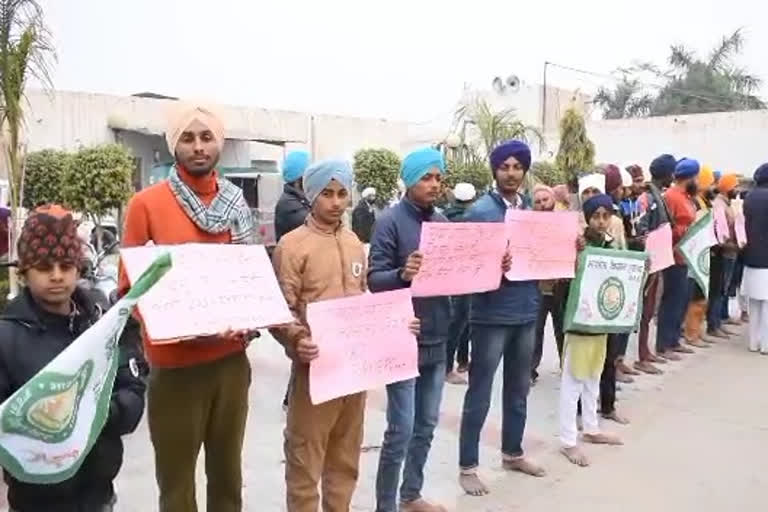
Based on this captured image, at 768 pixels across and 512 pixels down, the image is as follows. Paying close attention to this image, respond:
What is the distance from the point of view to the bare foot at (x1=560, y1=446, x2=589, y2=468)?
188 inches

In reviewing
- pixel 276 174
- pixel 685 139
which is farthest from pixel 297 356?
pixel 685 139

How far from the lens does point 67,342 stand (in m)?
2.37

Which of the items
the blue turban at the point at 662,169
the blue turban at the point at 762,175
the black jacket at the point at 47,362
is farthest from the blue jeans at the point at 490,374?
the blue turban at the point at 762,175

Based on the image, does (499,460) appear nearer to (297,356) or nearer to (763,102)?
(297,356)

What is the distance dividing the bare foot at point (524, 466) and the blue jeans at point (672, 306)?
11.6 ft

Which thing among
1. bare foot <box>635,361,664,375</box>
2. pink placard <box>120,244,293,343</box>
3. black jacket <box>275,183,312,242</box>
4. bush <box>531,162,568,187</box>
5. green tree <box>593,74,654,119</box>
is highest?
green tree <box>593,74,654,119</box>

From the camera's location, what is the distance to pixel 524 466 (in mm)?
4609

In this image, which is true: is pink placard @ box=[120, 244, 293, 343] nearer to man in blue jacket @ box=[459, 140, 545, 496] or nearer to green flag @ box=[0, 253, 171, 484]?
green flag @ box=[0, 253, 171, 484]

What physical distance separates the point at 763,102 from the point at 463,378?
32.3 metres

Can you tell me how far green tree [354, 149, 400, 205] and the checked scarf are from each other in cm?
1761

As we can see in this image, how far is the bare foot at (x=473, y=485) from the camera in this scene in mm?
4289

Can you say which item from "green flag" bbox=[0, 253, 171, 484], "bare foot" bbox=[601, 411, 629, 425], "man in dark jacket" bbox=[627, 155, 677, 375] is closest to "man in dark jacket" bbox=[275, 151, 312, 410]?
"bare foot" bbox=[601, 411, 629, 425]

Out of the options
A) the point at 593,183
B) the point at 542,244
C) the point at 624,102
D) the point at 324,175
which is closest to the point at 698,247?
the point at 593,183

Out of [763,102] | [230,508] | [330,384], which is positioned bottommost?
[230,508]
